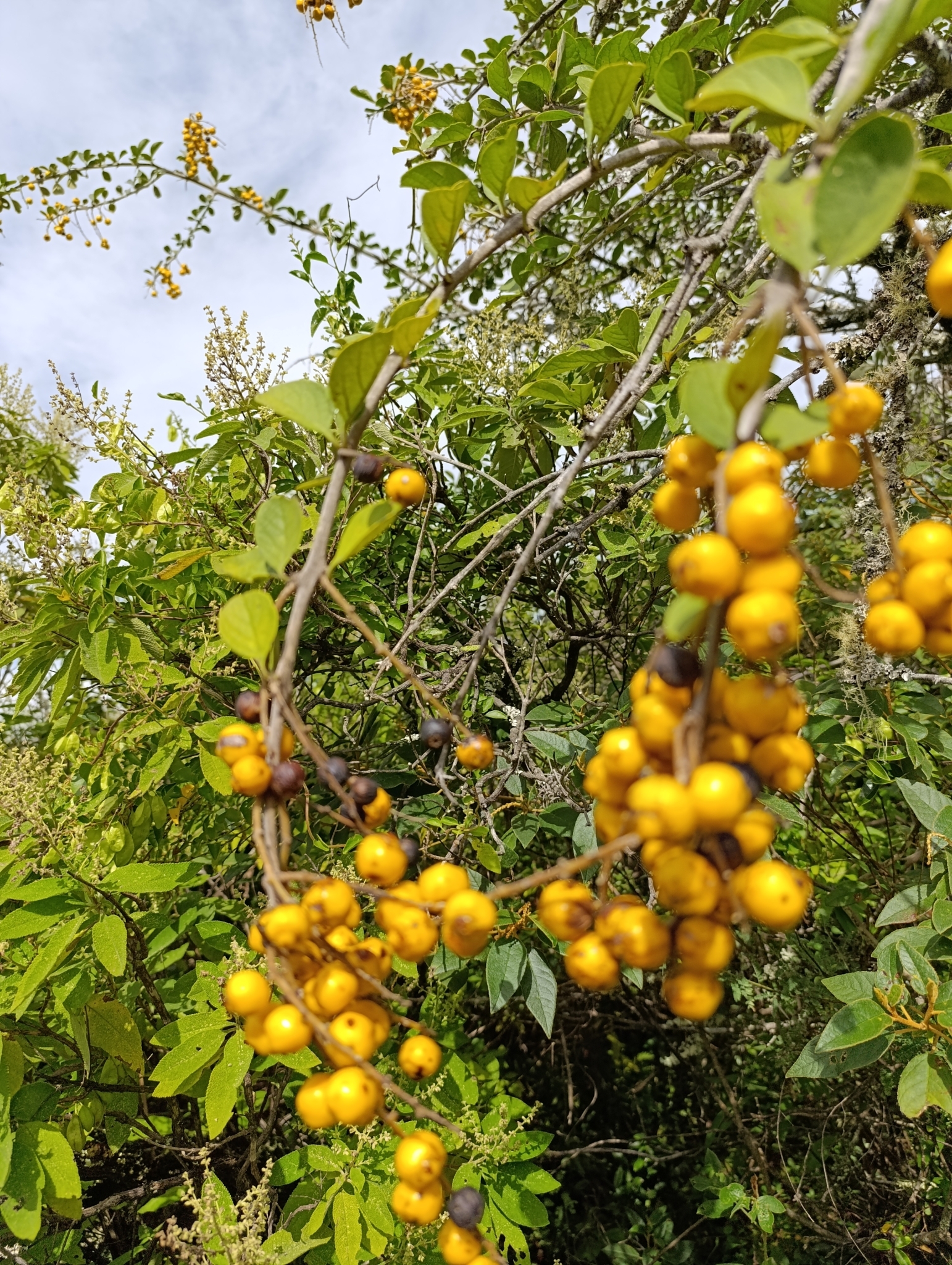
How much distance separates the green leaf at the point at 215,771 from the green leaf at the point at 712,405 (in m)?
1.50

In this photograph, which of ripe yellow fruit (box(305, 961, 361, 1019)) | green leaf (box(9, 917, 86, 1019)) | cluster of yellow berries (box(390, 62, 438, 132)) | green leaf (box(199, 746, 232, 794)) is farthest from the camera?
cluster of yellow berries (box(390, 62, 438, 132))

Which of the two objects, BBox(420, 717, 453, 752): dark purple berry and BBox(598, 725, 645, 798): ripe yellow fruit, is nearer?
BBox(598, 725, 645, 798): ripe yellow fruit

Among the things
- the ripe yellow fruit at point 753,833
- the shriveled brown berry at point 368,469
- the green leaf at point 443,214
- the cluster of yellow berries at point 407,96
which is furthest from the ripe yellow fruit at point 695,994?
the cluster of yellow berries at point 407,96

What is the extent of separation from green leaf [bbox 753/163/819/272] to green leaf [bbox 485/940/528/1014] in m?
1.57

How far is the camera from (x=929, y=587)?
71 centimetres

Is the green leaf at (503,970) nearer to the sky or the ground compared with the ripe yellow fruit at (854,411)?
nearer to the ground

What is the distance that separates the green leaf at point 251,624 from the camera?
784 millimetres

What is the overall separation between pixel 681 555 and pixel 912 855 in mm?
2611

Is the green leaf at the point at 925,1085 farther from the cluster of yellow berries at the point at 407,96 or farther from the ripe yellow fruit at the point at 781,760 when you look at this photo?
the cluster of yellow berries at the point at 407,96

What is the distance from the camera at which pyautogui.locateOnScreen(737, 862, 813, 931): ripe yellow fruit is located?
2.02ft

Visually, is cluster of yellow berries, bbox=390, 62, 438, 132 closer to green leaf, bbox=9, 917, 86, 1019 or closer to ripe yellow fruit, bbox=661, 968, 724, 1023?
green leaf, bbox=9, 917, 86, 1019

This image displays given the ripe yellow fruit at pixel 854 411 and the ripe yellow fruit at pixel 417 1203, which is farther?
the ripe yellow fruit at pixel 417 1203

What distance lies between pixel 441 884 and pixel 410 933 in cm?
7

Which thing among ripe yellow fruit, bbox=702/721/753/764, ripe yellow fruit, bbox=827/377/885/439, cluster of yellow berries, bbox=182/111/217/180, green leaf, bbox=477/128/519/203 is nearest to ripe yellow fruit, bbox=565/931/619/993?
ripe yellow fruit, bbox=702/721/753/764
